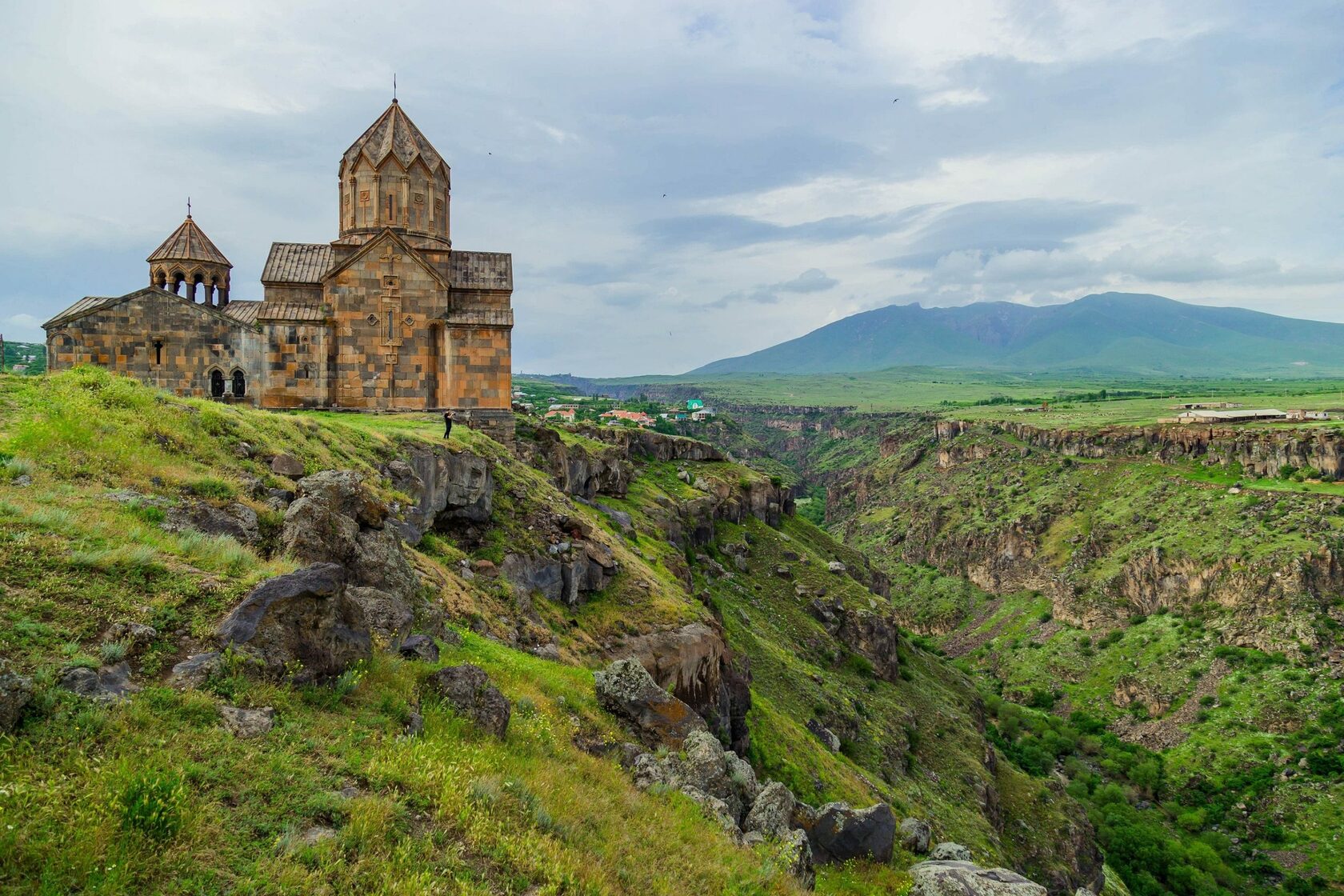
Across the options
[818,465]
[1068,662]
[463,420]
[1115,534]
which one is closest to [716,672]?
[463,420]

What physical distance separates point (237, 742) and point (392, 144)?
28019mm

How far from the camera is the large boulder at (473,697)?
8945 millimetres

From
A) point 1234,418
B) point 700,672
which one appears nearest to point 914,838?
point 700,672

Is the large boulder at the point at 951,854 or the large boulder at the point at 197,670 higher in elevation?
the large boulder at the point at 197,670

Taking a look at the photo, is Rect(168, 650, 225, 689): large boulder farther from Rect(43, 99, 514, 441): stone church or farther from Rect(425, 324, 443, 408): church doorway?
Rect(425, 324, 443, 408): church doorway

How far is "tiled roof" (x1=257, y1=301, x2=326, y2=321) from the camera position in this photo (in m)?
26.5

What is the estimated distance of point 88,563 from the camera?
7395 millimetres

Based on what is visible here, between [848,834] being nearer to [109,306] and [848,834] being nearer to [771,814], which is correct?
[771,814]

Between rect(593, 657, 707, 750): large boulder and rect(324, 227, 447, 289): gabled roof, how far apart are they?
19.6m

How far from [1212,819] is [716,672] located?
4862 centimetres

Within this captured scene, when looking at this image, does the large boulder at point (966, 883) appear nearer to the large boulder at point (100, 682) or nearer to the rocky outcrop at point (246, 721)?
the rocky outcrop at point (246, 721)

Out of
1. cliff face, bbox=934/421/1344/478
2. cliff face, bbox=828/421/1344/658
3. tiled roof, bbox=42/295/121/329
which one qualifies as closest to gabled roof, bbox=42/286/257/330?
tiled roof, bbox=42/295/121/329

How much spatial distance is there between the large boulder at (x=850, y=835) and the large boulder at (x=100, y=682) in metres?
10.2

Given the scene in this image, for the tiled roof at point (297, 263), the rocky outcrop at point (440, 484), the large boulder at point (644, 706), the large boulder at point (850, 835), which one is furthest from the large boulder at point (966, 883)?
the tiled roof at point (297, 263)
